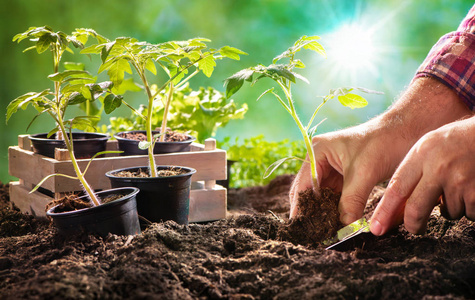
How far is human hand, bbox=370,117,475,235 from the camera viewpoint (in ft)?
3.54

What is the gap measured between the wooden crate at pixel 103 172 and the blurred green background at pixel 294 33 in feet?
4.42

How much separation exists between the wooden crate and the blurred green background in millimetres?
1346

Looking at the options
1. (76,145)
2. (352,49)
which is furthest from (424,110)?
(352,49)

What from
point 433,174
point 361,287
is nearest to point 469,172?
point 433,174

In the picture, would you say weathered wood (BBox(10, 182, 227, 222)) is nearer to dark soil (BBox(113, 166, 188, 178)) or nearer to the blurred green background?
dark soil (BBox(113, 166, 188, 178))

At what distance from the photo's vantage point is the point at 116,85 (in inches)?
61.1

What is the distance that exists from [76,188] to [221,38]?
2224 millimetres

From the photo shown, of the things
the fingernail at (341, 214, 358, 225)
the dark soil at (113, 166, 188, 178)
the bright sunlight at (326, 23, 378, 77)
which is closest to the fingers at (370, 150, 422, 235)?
the fingernail at (341, 214, 358, 225)

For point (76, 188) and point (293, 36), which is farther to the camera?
point (293, 36)

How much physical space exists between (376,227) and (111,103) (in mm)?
891

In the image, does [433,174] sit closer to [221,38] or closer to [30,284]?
[30,284]

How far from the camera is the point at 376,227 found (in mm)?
1166

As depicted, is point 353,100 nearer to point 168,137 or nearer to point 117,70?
point 117,70

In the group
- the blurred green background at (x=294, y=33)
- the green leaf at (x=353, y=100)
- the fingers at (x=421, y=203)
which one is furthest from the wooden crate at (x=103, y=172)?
the blurred green background at (x=294, y=33)
